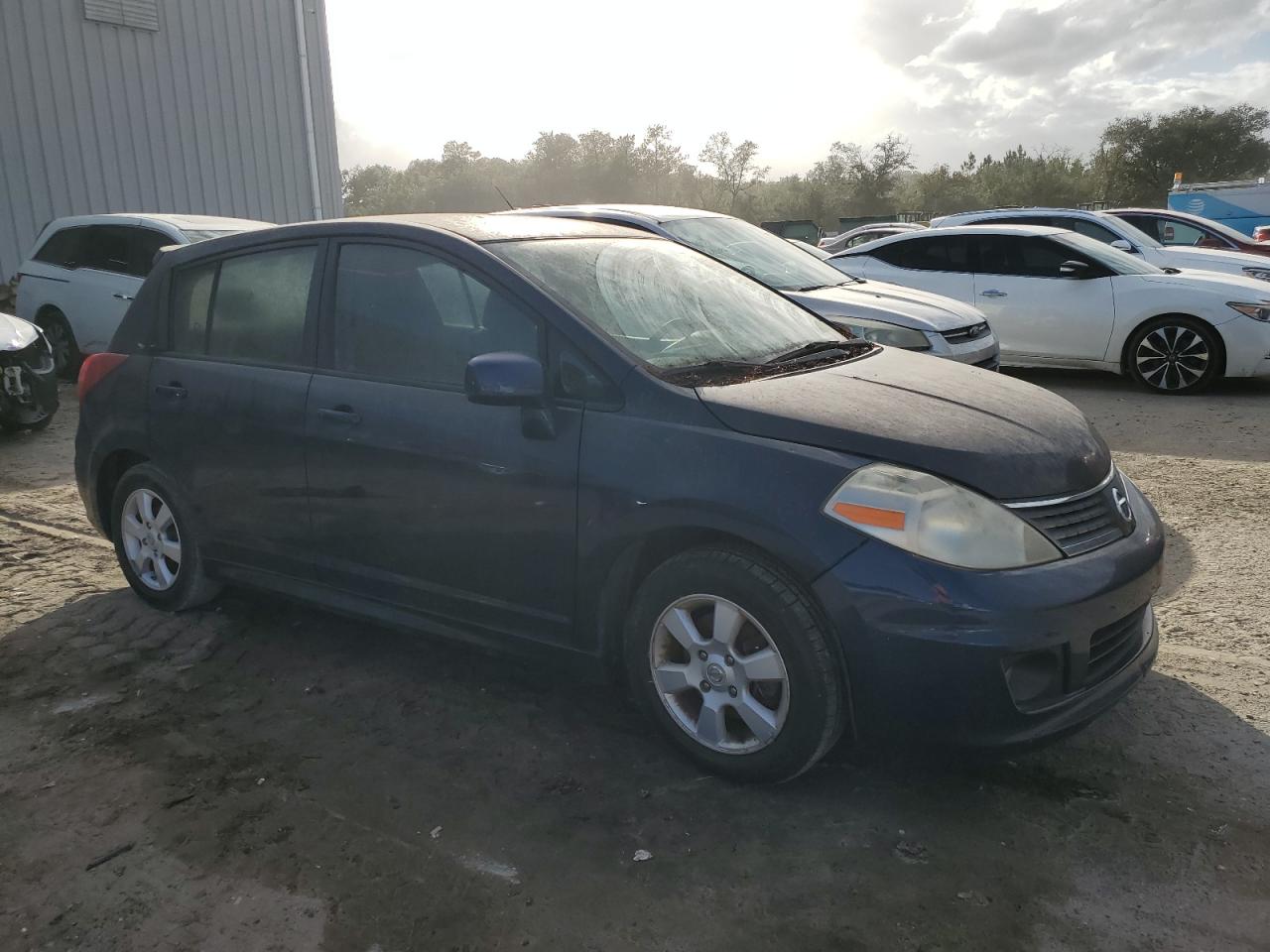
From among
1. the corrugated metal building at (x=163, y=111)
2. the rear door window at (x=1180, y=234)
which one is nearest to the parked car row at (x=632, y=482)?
the corrugated metal building at (x=163, y=111)

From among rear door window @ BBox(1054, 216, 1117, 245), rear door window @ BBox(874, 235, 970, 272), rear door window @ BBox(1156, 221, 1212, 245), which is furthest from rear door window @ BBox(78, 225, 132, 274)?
rear door window @ BBox(1156, 221, 1212, 245)

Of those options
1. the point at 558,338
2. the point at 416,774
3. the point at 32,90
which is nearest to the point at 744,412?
the point at 558,338

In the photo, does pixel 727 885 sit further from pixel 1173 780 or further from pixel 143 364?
pixel 143 364

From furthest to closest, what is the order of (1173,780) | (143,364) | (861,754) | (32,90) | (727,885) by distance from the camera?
(32,90), (143,364), (861,754), (1173,780), (727,885)

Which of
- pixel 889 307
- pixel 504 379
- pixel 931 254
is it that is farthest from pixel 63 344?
pixel 504 379

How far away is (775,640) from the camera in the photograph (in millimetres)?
2752

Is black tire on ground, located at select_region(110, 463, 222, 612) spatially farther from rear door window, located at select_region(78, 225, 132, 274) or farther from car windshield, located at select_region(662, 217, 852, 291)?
rear door window, located at select_region(78, 225, 132, 274)

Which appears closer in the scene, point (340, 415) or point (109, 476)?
point (340, 415)

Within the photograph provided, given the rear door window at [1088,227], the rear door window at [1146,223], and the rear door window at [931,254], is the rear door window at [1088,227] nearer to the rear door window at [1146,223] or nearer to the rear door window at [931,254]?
the rear door window at [931,254]

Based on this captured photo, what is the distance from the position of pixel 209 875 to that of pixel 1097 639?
95.8 inches

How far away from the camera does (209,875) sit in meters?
→ 2.63

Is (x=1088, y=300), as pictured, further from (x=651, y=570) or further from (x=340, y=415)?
(x=340, y=415)

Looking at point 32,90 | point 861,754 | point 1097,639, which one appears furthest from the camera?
point 32,90

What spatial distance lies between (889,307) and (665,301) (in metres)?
4.13
